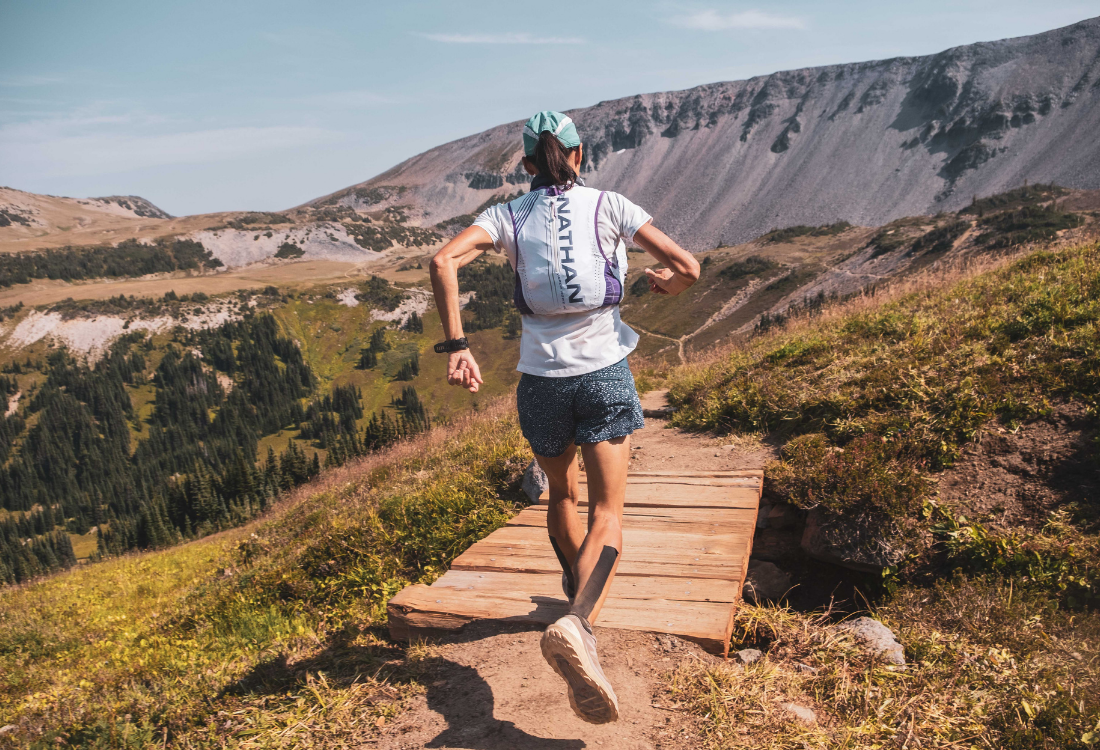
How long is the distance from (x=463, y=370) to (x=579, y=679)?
1433 millimetres

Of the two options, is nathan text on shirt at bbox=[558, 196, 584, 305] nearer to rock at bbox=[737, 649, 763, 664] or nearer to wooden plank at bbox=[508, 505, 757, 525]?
rock at bbox=[737, 649, 763, 664]

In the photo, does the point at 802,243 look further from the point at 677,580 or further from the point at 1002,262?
the point at 677,580

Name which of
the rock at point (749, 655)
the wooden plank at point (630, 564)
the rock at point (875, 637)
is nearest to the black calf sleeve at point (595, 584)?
the rock at point (749, 655)

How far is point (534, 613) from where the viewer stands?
4.18 m

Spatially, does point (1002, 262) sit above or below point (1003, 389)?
above

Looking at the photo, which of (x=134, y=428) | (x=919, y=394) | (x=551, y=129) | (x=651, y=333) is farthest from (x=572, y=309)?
(x=134, y=428)

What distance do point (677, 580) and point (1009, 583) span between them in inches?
95.4

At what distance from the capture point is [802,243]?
15425 cm

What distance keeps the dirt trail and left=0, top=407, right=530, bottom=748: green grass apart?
0.23m

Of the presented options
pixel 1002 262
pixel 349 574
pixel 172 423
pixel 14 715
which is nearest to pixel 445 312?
pixel 349 574

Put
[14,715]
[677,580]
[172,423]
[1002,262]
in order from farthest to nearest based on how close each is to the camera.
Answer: [172,423]
[1002,262]
[14,715]
[677,580]

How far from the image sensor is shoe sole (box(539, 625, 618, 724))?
271 centimetres

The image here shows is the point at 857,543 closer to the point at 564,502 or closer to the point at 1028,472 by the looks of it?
the point at 1028,472

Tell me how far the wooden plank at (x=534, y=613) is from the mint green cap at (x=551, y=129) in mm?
2672
